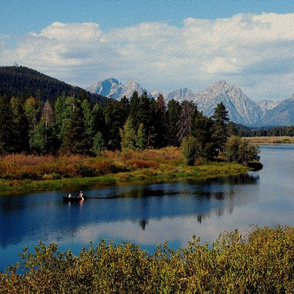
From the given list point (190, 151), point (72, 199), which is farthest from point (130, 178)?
point (72, 199)

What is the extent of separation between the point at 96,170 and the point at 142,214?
31053mm

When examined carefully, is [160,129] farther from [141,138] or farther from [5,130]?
[5,130]

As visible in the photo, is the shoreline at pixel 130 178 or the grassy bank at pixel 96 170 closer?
the shoreline at pixel 130 178

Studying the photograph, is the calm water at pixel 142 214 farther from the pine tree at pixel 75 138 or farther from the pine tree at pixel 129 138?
the pine tree at pixel 129 138

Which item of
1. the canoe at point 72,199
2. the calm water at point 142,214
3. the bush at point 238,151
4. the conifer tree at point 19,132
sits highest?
the conifer tree at point 19,132

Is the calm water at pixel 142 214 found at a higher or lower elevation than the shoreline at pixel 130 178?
lower

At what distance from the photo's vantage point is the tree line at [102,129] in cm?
8988

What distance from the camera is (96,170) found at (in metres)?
74.1

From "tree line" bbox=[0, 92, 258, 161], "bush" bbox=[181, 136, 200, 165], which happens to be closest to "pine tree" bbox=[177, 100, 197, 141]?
"tree line" bbox=[0, 92, 258, 161]

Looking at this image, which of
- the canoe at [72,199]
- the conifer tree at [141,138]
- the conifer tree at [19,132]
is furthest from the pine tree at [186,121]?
the canoe at [72,199]

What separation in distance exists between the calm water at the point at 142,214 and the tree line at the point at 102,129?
3100cm

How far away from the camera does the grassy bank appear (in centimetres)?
6309

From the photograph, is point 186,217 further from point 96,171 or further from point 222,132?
point 222,132

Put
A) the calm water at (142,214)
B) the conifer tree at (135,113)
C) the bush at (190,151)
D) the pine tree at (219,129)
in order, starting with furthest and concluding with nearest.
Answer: the conifer tree at (135,113) < the pine tree at (219,129) < the bush at (190,151) < the calm water at (142,214)
